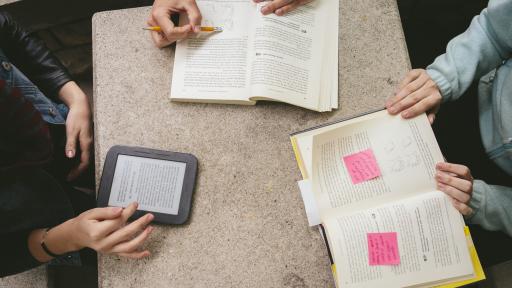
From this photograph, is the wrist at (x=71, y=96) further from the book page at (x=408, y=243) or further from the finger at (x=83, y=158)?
the book page at (x=408, y=243)

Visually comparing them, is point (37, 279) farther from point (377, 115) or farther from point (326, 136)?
point (377, 115)

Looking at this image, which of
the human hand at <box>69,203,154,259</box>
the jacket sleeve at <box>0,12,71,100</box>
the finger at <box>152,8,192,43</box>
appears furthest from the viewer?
the jacket sleeve at <box>0,12,71,100</box>

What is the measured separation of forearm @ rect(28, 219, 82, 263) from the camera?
76 centimetres

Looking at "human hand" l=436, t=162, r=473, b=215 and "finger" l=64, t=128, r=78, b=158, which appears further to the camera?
"finger" l=64, t=128, r=78, b=158

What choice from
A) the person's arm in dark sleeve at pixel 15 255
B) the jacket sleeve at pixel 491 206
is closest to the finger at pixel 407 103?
the jacket sleeve at pixel 491 206

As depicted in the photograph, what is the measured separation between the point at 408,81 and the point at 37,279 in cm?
105

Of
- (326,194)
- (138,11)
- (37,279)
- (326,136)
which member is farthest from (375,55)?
(37,279)

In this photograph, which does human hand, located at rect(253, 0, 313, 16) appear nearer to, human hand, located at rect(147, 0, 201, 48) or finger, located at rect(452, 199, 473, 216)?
human hand, located at rect(147, 0, 201, 48)

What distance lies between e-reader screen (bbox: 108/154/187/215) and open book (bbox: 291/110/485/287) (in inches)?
10.3

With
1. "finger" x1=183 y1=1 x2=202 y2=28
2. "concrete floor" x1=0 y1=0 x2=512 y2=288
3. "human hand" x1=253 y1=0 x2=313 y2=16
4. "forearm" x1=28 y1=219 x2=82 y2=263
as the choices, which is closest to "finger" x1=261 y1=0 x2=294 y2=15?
A: "human hand" x1=253 y1=0 x2=313 y2=16

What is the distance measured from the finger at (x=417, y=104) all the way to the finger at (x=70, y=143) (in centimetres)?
76

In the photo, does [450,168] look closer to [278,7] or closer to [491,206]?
[491,206]

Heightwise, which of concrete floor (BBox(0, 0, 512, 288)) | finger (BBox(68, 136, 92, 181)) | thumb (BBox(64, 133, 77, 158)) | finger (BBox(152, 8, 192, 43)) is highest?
finger (BBox(152, 8, 192, 43))

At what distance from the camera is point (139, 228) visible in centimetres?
72
